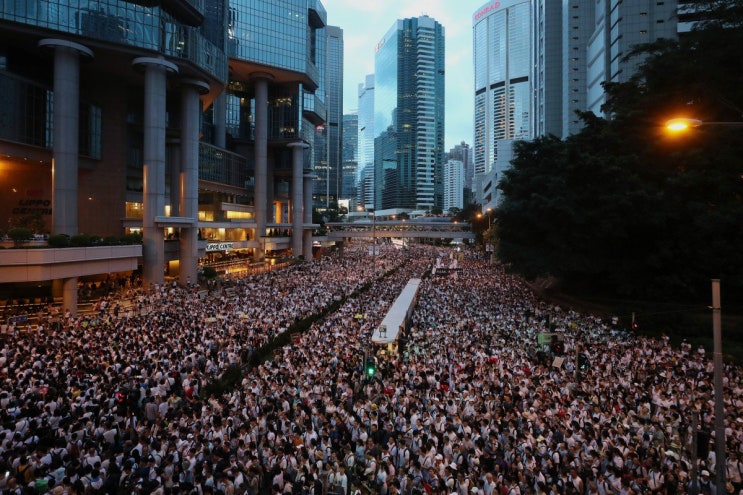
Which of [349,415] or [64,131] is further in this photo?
[64,131]

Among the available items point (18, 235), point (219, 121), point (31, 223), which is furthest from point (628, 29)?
point (31, 223)

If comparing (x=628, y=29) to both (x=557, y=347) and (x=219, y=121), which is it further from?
(x=557, y=347)

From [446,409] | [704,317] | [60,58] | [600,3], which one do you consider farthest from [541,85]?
[446,409]

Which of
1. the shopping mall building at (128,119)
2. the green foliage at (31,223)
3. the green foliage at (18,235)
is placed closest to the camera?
the green foliage at (18,235)

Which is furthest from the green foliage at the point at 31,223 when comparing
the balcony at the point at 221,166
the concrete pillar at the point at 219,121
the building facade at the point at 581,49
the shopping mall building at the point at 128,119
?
the building facade at the point at 581,49

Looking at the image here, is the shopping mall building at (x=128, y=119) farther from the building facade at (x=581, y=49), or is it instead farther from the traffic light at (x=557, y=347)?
the building facade at (x=581, y=49)

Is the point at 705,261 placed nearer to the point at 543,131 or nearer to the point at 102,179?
the point at 102,179
